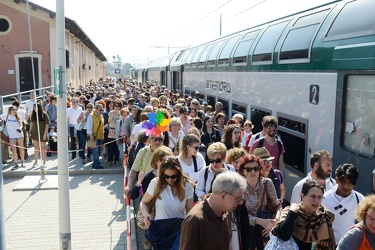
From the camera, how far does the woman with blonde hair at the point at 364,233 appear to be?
3.39 metres

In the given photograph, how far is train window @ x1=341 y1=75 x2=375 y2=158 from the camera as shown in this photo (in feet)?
16.2

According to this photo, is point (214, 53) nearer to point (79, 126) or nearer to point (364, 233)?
point (79, 126)

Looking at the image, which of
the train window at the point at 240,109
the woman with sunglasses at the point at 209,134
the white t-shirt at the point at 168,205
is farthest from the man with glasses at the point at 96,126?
the white t-shirt at the point at 168,205

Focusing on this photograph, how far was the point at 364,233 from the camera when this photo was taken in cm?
341

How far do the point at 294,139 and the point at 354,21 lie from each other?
2239mm

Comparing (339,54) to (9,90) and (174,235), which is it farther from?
(9,90)

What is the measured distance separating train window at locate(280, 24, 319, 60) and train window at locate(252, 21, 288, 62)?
1.94ft

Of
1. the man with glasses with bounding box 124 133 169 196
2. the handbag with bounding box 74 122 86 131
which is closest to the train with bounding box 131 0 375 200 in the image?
the man with glasses with bounding box 124 133 169 196

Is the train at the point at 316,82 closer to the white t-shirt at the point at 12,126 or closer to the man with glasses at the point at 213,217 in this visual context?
the man with glasses at the point at 213,217

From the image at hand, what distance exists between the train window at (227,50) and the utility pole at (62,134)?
6914mm

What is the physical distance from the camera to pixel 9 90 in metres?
26.0

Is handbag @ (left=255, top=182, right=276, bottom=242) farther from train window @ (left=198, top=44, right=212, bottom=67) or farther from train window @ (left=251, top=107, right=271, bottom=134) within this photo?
train window @ (left=198, top=44, right=212, bottom=67)

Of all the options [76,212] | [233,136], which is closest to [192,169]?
[233,136]

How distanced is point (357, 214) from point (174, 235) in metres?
1.80
